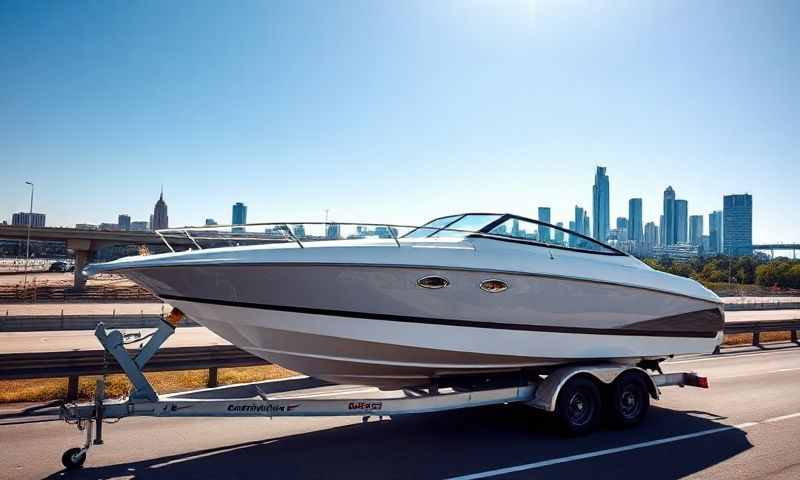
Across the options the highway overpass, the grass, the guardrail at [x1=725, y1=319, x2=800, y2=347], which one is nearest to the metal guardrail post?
the grass

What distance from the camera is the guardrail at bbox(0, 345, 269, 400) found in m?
6.82

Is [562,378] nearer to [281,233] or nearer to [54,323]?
[281,233]

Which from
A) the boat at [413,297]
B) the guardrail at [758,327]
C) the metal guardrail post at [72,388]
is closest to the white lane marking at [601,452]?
the boat at [413,297]

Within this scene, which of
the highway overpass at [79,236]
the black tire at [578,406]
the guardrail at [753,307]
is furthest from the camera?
the highway overpass at [79,236]

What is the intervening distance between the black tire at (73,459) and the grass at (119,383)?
3.49 m

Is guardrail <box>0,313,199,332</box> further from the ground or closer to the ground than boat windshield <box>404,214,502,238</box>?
closer to the ground

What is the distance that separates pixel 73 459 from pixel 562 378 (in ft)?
16.5

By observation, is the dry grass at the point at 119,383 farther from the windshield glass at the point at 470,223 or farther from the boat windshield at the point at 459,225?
the windshield glass at the point at 470,223

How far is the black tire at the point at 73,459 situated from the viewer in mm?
4691

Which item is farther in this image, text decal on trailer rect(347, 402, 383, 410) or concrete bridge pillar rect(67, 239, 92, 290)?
concrete bridge pillar rect(67, 239, 92, 290)

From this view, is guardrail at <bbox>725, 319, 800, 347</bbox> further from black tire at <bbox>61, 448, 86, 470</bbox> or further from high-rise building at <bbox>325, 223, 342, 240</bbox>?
black tire at <bbox>61, 448, 86, 470</bbox>

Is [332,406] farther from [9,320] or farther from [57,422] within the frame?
[9,320]

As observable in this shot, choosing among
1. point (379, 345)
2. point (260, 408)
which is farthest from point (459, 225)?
point (260, 408)

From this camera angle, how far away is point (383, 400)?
5500mm
